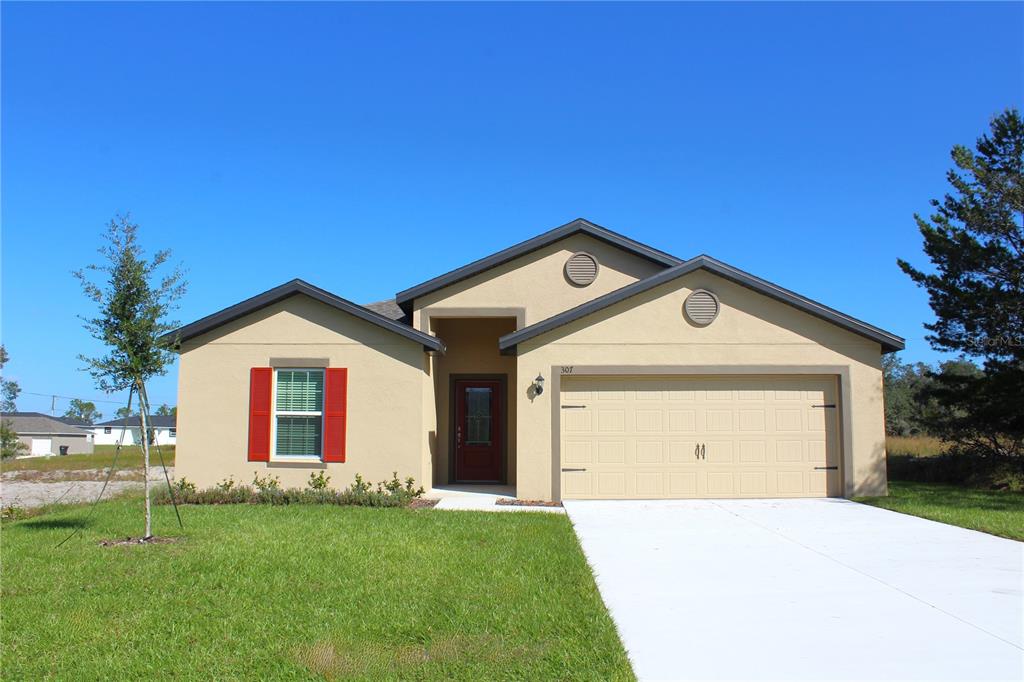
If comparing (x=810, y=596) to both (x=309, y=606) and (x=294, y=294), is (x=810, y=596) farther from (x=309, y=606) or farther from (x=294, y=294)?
(x=294, y=294)

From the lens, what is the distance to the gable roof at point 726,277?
12352mm

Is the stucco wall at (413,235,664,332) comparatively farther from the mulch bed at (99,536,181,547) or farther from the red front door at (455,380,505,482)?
the mulch bed at (99,536,181,547)

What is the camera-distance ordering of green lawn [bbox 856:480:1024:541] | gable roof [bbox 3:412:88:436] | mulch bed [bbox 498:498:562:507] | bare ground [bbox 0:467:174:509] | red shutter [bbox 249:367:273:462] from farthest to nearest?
gable roof [bbox 3:412:88:436], bare ground [bbox 0:467:174:509], red shutter [bbox 249:367:273:462], mulch bed [bbox 498:498:562:507], green lawn [bbox 856:480:1024:541]

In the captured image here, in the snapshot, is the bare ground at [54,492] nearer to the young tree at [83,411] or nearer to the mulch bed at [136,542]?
the mulch bed at [136,542]

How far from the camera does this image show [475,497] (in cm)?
1293

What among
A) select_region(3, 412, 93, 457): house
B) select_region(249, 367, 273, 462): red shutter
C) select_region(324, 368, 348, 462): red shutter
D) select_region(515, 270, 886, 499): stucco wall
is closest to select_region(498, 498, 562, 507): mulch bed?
select_region(515, 270, 886, 499): stucco wall

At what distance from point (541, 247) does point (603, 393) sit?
371cm

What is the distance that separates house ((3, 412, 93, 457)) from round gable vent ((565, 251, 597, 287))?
6219cm

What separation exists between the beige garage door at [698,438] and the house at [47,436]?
63.5 metres

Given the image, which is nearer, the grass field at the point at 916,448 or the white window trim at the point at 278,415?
the white window trim at the point at 278,415

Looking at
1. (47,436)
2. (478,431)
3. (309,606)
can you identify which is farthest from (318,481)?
(47,436)

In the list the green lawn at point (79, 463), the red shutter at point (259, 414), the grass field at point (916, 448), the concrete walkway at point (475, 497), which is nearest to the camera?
the concrete walkway at point (475, 497)

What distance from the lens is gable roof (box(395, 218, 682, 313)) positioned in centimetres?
1449

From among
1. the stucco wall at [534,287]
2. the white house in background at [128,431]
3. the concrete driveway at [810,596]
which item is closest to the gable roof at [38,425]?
the white house in background at [128,431]
